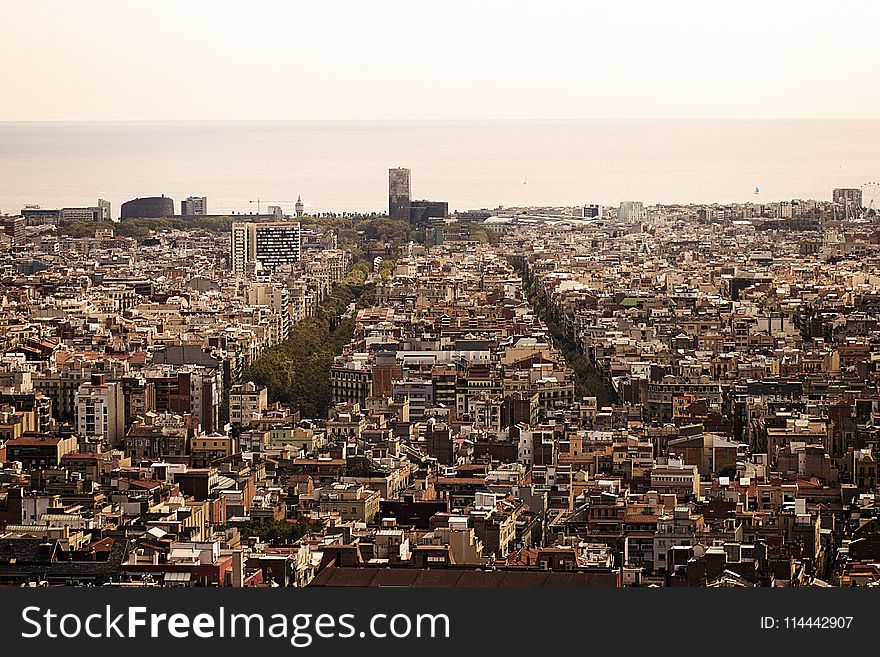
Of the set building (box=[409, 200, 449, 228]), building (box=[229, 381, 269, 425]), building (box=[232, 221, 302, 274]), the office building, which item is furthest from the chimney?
building (box=[232, 221, 302, 274])

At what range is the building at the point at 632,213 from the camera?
20.2 meters

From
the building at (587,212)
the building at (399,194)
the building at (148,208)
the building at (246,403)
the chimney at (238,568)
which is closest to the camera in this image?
the chimney at (238,568)

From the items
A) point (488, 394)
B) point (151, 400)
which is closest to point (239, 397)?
point (151, 400)

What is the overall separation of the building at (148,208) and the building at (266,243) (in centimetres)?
80

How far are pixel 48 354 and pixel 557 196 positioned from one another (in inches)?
292

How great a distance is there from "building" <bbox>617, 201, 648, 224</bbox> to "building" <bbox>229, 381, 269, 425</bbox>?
9.05m

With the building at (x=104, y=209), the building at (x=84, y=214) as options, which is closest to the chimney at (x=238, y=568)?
the building at (x=84, y=214)

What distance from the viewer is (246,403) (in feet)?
36.7

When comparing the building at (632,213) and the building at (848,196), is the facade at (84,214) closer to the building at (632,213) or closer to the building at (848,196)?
the building at (632,213)

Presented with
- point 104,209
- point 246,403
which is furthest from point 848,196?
point 246,403

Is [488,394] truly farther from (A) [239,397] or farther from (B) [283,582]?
(B) [283,582]

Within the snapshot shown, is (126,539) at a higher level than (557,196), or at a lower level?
lower

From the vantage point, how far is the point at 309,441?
9.88 metres

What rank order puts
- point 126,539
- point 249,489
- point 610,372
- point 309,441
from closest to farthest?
point 126,539, point 249,489, point 309,441, point 610,372
